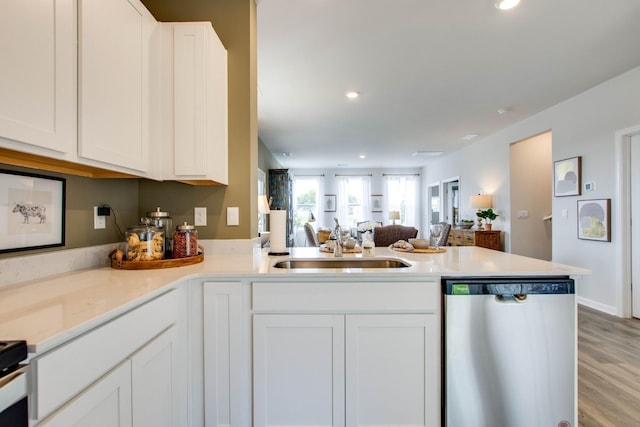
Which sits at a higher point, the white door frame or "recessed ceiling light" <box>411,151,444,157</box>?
"recessed ceiling light" <box>411,151,444,157</box>

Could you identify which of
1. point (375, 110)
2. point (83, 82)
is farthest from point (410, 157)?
point (83, 82)

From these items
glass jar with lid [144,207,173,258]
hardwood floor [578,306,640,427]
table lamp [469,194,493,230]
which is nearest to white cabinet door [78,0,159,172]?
glass jar with lid [144,207,173,258]

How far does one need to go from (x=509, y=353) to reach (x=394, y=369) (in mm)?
544

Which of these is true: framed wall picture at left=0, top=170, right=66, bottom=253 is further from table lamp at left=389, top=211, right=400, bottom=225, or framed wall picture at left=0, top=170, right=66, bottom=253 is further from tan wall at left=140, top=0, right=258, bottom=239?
table lamp at left=389, top=211, right=400, bottom=225

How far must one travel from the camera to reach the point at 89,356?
0.78m

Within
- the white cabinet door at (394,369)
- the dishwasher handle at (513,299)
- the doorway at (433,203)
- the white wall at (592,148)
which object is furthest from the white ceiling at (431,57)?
the doorway at (433,203)

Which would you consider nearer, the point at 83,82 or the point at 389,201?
the point at 83,82

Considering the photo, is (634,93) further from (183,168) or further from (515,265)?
(183,168)

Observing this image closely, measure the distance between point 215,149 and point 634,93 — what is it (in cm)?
407

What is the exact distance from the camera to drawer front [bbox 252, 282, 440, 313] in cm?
136

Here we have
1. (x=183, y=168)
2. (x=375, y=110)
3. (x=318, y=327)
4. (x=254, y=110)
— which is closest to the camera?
(x=318, y=327)

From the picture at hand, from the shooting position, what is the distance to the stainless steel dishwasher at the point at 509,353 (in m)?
1.36

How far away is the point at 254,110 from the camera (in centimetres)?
200

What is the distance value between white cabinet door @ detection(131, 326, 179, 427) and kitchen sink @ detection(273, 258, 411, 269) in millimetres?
748
